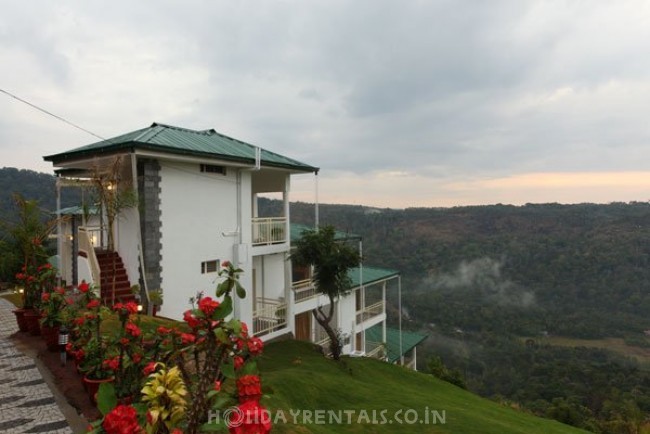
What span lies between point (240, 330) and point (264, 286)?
14.8 metres

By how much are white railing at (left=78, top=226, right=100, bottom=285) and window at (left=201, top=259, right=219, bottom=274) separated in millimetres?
3316

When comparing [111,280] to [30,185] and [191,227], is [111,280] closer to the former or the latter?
[191,227]

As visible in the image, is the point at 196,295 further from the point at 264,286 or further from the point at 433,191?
the point at 433,191

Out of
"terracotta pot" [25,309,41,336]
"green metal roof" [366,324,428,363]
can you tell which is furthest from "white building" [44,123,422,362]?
"green metal roof" [366,324,428,363]

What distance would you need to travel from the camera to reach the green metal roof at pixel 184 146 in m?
11.7

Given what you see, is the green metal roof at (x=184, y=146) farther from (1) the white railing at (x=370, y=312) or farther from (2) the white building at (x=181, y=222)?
(1) the white railing at (x=370, y=312)

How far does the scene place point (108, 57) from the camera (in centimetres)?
1714

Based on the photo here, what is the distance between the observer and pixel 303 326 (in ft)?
69.8

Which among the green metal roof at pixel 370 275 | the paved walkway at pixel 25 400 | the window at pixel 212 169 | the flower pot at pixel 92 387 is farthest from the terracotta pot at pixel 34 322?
the green metal roof at pixel 370 275

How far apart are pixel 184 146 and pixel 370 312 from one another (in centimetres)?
1867

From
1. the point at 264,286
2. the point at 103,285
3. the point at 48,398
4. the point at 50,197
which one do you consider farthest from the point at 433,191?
the point at 50,197

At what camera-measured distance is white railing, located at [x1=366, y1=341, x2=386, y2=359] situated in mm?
25266

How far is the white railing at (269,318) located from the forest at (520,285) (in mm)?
33638

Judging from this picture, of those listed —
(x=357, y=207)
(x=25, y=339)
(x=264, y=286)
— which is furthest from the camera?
(x=357, y=207)
